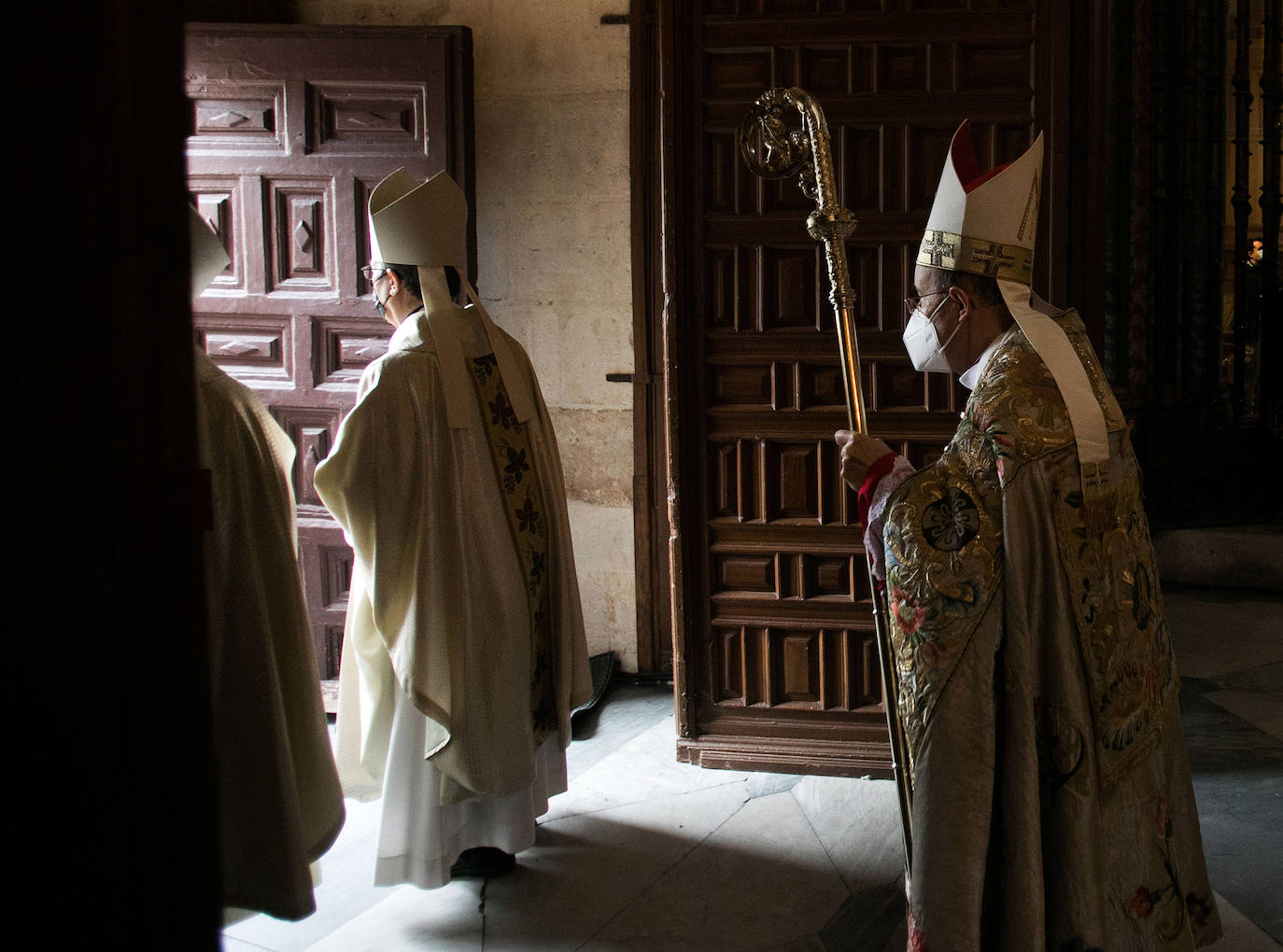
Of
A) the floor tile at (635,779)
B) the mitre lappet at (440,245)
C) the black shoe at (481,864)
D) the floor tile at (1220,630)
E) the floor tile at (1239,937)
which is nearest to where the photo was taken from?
the floor tile at (1239,937)

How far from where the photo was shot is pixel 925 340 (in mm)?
2094

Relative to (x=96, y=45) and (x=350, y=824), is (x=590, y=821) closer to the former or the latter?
(x=350, y=824)

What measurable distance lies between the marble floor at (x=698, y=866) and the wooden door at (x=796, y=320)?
9.8 inches

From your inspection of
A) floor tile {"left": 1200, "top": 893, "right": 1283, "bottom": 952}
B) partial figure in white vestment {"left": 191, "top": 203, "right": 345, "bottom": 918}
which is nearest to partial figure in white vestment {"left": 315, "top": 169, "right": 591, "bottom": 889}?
partial figure in white vestment {"left": 191, "top": 203, "right": 345, "bottom": 918}

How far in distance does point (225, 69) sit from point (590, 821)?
9.00 ft

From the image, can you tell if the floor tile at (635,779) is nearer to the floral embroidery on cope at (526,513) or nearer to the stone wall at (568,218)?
the floral embroidery on cope at (526,513)

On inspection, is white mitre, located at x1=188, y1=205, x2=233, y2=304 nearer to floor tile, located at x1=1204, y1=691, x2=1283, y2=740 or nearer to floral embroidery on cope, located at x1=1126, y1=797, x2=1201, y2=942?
floral embroidery on cope, located at x1=1126, y1=797, x2=1201, y2=942

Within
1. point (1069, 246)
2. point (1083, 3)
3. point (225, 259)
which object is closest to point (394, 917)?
point (225, 259)

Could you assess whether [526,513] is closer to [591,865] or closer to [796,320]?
[591,865]

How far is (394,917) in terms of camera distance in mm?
2562

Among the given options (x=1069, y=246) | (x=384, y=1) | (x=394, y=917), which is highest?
(x=384, y=1)

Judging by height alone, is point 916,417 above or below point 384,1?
below

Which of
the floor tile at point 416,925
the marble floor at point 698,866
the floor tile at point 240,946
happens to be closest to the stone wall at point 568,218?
the marble floor at point 698,866

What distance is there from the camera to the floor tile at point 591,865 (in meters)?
2.52
